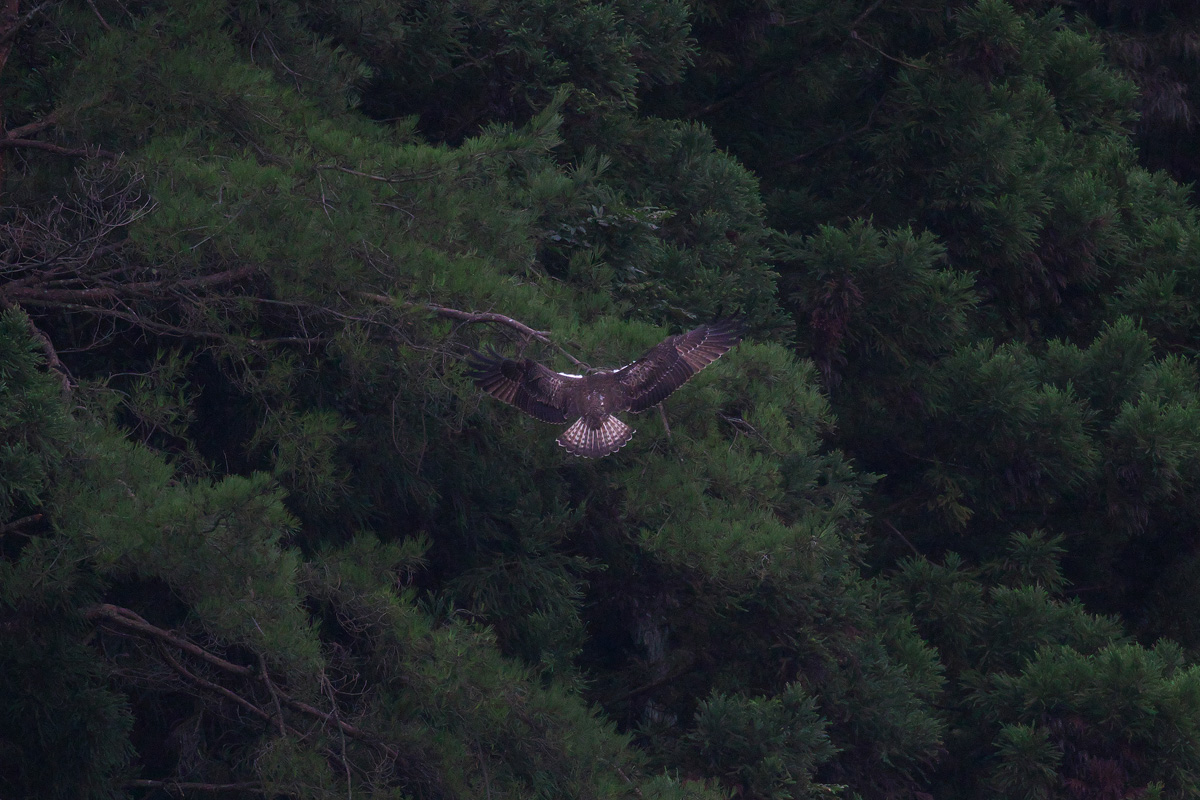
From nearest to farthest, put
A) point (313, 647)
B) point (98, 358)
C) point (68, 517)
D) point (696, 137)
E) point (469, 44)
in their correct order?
1. point (68, 517)
2. point (313, 647)
3. point (98, 358)
4. point (469, 44)
5. point (696, 137)

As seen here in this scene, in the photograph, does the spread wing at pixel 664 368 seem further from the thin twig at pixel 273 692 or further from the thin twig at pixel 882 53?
the thin twig at pixel 882 53

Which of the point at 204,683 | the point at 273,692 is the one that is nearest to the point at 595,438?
the point at 273,692

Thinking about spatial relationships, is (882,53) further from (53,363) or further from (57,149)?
(53,363)

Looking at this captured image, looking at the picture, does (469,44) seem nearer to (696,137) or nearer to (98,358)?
(696,137)

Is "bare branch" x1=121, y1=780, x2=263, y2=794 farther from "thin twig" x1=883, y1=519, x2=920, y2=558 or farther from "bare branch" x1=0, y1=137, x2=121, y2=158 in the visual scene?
"thin twig" x1=883, y1=519, x2=920, y2=558

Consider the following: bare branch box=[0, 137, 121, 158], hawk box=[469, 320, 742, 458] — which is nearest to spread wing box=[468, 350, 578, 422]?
hawk box=[469, 320, 742, 458]

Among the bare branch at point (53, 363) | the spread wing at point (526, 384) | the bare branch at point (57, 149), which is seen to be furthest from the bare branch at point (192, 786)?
the bare branch at point (57, 149)

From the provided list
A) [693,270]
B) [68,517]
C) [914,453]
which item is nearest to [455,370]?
[68,517]
